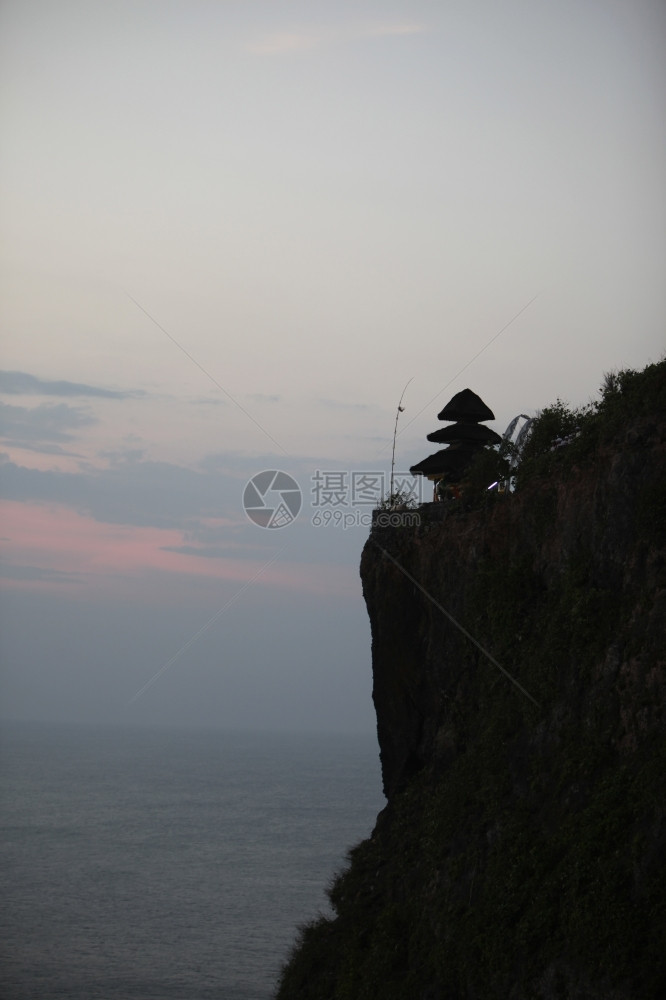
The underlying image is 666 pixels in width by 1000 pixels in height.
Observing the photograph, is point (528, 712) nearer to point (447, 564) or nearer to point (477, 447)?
point (447, 564)


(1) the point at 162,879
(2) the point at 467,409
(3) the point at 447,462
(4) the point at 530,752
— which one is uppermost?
(2) the point at 467,409

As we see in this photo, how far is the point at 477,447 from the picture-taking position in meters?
29.2

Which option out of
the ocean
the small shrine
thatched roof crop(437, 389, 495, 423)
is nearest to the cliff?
the small shrine

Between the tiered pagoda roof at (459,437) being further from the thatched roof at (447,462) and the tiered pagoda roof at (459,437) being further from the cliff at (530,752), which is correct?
the cliff at (530,752)

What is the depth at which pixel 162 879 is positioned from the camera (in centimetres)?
9231

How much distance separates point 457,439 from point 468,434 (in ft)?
1.33

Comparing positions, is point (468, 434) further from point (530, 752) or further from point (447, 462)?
point (530, 752)

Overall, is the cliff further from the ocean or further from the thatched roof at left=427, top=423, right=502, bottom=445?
the ocean

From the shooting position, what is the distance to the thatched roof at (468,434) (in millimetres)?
29250

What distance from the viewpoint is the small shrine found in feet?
93.9

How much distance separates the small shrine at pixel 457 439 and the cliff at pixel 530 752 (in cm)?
179

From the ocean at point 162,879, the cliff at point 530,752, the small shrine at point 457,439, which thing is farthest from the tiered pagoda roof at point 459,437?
the ocean at point 162,879

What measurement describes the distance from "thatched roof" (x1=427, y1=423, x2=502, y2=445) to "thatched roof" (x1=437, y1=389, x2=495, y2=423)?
27 cm

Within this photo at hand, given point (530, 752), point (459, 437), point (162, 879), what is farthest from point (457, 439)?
point (162, 879)
